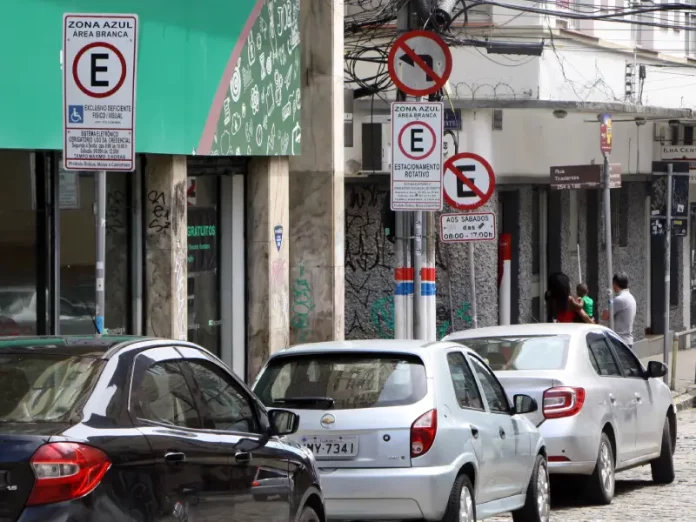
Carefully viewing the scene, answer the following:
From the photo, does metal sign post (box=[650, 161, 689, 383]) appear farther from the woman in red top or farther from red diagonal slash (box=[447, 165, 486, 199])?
red diagonal slash (box=[447, 165, 486, 199])

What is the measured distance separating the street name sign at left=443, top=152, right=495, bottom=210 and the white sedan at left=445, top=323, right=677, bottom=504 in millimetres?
2635

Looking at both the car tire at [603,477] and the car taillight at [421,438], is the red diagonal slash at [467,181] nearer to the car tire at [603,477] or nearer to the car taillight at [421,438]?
the car tire at [603,477]

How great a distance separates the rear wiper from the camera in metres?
9.05

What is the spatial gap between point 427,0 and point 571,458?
6093 millimetres

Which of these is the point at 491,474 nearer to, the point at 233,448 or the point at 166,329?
the point at 233,448

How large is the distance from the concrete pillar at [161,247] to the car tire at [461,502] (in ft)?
16.3

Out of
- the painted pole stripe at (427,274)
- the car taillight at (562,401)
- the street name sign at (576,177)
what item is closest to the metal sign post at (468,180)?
the painted pole stripe at (427,274)

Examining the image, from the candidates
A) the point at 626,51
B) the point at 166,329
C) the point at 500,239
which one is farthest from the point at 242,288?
Answer: the point at 626,51

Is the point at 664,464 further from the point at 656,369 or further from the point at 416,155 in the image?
the point at 416,155

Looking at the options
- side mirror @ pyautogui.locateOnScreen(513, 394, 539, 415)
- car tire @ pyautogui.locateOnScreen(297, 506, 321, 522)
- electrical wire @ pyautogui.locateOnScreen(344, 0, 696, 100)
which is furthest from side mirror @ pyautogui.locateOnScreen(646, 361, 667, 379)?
electrical wire @ pyautogui.locateOnScreen(344, 0, 696, 100)

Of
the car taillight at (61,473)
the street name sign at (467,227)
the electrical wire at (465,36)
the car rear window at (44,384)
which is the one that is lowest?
the car taillight at (61,473)

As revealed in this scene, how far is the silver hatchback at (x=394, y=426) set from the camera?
345 inches

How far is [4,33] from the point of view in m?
10.9

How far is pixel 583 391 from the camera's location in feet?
→ 38.5
